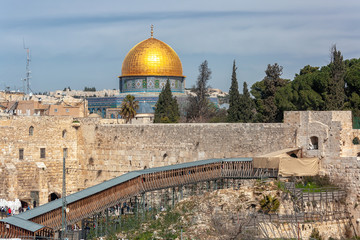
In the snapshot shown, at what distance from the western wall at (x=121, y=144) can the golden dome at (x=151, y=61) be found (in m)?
16.8

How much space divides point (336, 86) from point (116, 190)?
11236mm

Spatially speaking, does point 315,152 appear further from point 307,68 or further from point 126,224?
Answer: point 307,68

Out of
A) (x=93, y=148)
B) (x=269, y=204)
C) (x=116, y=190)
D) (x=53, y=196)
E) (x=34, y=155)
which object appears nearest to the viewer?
(x=269, y=204)

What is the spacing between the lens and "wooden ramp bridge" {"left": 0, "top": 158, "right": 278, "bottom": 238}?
1983 cm

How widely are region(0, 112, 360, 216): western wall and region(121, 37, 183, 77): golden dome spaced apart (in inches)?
661

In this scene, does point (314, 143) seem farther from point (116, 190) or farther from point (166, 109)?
point (166, 109)

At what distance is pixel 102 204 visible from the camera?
22.5 meters

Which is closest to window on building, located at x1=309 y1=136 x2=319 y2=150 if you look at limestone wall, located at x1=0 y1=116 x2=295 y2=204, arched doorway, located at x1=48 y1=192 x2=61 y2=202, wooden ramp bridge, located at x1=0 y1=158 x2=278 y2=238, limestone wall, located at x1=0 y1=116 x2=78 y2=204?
wooden ramp bridge, located at x1=0 y1=158 x2=278 y2=238

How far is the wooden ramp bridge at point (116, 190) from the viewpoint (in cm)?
1983

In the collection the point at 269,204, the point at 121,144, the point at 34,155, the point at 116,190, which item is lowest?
the point at 269,204

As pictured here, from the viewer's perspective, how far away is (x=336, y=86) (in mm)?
29047

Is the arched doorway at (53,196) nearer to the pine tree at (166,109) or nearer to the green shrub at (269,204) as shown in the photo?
the pine tree at (166,109)

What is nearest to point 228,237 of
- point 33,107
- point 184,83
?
point 33,107

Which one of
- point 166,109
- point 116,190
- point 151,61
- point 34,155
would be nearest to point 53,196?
point 34,155
